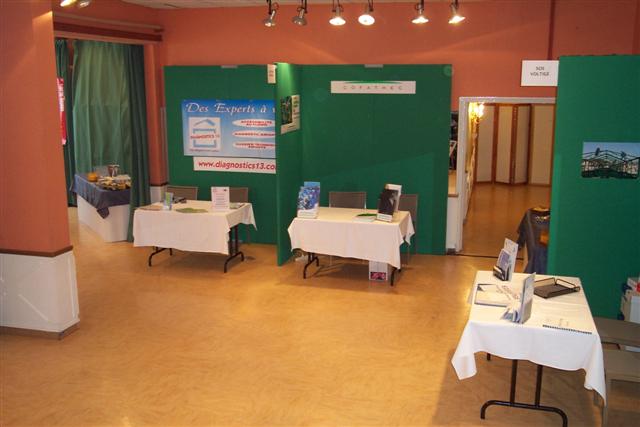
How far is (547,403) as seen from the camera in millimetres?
5016

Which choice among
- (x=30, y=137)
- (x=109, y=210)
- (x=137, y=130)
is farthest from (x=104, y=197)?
(x=30, y=137)

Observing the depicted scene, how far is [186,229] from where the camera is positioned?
7984mm

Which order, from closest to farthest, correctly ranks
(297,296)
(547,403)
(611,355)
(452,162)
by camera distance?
(611,355) → (547,403) → (297,296) → (452,162)

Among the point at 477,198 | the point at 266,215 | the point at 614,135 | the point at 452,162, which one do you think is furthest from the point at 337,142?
the point at 477,198

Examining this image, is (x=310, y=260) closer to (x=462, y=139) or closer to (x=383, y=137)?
(x=383, y=137)

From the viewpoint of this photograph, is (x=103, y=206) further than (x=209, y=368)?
Yes

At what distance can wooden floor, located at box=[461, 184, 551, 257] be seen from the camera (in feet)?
31.3

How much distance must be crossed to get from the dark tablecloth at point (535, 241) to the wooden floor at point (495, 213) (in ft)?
4.14

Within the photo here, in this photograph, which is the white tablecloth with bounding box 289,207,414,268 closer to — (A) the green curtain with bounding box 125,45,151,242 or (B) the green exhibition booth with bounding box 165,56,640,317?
(B) the green exhibition booth with bounding box 165,56,640,317

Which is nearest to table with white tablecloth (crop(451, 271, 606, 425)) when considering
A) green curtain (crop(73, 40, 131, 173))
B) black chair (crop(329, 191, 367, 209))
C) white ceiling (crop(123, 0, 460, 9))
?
black chair (crop(329, 191, 367, 209))

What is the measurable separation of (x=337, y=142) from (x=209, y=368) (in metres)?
4.36

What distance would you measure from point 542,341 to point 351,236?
336 centimetres

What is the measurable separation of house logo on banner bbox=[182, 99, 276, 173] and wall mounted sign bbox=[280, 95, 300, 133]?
338 mm

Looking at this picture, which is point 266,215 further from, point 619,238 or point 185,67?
point 619,238
